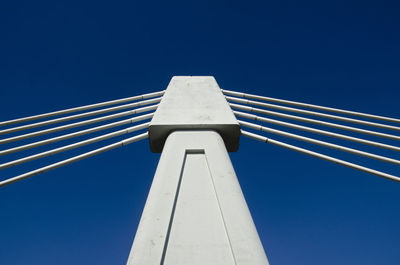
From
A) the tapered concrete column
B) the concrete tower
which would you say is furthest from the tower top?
the tapered concrete column

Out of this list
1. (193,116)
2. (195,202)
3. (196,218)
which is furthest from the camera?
(193,116)

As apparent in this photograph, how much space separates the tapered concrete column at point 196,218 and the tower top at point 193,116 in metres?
0.72

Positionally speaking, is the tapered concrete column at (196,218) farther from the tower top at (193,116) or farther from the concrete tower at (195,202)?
the tower top at (193,116)

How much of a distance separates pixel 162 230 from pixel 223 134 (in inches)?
90.9

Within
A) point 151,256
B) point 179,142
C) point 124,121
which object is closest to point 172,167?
point 179,142

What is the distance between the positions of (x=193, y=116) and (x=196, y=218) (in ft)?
7.47

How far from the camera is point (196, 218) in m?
2.73

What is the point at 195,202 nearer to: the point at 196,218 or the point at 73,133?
the point at 196,218

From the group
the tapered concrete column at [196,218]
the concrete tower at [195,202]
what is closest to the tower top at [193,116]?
the concrete tower at [195,202]

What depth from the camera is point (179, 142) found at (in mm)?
4016

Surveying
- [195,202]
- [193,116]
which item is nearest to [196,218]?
[195,202]

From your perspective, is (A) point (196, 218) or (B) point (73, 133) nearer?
(A) point (196, 218)

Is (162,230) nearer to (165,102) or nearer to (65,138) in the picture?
(65,138)

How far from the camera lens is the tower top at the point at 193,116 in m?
4.43
